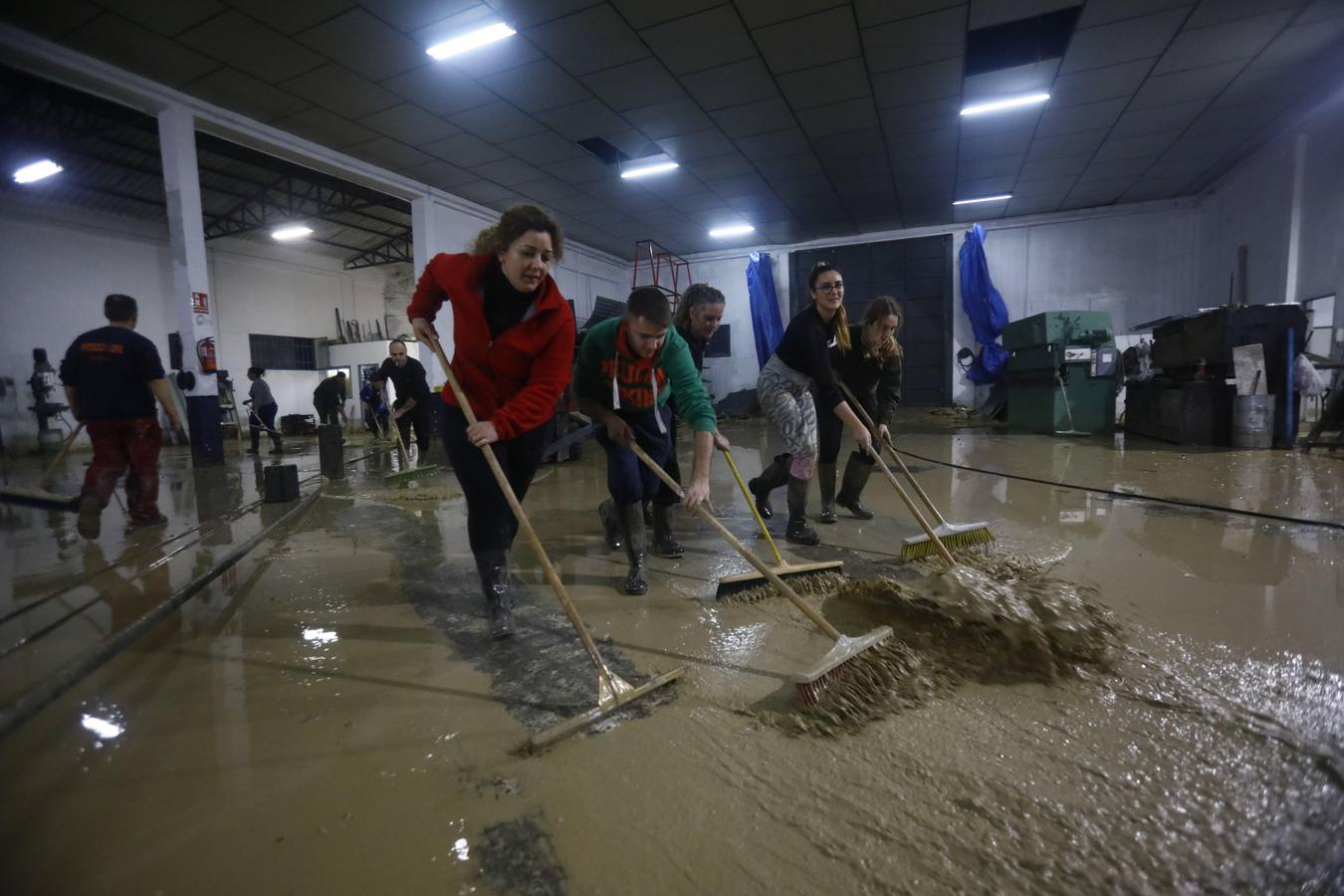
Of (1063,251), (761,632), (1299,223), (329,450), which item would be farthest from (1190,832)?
(1063,251)

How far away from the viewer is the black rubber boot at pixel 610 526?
3.04 meters

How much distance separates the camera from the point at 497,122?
6.95 metres

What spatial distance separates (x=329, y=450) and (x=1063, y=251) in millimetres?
12625

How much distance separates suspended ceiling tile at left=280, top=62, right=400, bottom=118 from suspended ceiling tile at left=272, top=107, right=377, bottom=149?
0.24m

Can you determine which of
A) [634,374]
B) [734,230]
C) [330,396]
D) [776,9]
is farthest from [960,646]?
[330,396]

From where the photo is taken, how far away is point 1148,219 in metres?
10.6

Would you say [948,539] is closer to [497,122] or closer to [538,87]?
[538,87]

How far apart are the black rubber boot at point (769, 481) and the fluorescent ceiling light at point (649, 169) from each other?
6.38 meters

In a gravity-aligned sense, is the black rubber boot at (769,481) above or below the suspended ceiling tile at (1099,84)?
below

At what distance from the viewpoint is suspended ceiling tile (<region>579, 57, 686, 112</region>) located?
5941mm

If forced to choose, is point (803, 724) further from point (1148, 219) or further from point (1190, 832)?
point (1148, 219)

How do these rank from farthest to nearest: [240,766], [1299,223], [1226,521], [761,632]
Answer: [1299,223] → [1226,521] → [761,632] → [240,766]

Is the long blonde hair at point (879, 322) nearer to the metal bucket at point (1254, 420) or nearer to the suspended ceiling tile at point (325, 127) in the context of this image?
the metal bucket at point (1254, 420)

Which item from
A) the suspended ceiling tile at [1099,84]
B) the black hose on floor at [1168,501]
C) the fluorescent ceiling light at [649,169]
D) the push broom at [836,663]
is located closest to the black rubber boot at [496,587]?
the push broom at [836,663]
